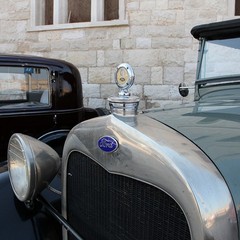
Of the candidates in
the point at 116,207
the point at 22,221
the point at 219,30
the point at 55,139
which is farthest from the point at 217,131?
the point at 55,139

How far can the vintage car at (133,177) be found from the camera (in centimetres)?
105

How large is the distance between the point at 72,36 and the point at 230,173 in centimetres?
651

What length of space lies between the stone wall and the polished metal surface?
16.8 feet

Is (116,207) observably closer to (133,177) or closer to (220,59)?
(133,177)

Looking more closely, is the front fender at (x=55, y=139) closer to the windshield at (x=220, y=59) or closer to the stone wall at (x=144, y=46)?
the windshield at (x=220, y=59)

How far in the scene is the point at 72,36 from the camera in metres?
7.23

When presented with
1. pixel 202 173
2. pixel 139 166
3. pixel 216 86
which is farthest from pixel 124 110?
pixel 216 86

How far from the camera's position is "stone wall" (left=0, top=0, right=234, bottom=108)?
6402 mm

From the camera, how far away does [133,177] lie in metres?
1.24

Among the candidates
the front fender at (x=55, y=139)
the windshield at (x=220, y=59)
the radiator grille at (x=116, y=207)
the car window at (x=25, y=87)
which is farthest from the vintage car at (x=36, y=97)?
the radiator grille at (x=116, y=207)

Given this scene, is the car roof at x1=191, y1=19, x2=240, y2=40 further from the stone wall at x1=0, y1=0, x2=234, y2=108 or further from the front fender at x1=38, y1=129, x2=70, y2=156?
the stone wall at x1=0, y1=0, x2=234, y2=108

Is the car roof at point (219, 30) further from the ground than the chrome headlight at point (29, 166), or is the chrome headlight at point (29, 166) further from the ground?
the car roof at point (219, 30)

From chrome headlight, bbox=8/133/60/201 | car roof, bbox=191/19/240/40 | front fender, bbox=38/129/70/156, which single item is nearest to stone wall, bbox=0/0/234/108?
front fender, bbox=38/129/70/156

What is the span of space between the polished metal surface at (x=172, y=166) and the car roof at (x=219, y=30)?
4.43 feet
